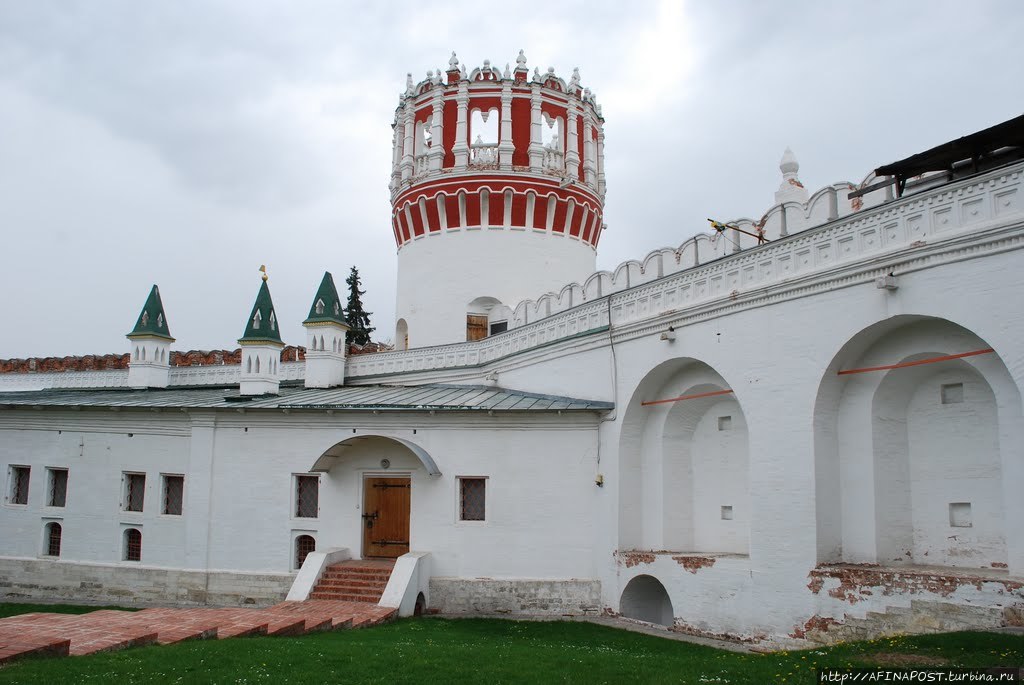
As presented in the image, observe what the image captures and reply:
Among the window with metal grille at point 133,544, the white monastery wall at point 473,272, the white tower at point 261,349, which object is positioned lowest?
the window with metal grille at point 133,544

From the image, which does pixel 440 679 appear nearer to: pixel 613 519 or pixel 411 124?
pixel 613 519

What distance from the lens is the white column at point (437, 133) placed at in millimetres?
24891

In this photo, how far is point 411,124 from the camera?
86.6ft

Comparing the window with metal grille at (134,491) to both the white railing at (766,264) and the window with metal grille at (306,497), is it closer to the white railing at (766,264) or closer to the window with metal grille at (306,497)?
the window with metal grille at (306,497)

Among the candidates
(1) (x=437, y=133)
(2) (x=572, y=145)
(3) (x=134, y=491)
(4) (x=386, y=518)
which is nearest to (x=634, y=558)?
(4) (x=386, y=518)

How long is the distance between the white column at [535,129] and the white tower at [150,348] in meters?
13.5

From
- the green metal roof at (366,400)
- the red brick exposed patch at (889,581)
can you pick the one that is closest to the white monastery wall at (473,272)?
the green metal roof at (366,400)

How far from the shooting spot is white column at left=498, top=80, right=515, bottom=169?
24469 millimetres

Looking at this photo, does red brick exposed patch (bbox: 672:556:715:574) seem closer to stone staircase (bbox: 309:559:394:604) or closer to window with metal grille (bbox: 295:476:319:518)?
stone staircase (bbox: 309:559:394:604)

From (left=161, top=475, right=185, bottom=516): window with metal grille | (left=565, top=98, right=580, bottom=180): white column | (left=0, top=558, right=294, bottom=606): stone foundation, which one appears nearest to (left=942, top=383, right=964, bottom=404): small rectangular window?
(left=0, top=558, right=294, bottom=606): stone foundation

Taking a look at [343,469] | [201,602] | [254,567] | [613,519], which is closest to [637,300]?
[613,519]

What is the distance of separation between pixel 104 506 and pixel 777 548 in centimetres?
1650

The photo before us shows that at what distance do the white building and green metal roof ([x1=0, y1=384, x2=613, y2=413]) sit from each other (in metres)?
0.12

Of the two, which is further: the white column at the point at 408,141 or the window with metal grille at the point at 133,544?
the white column at the point at 408,141
